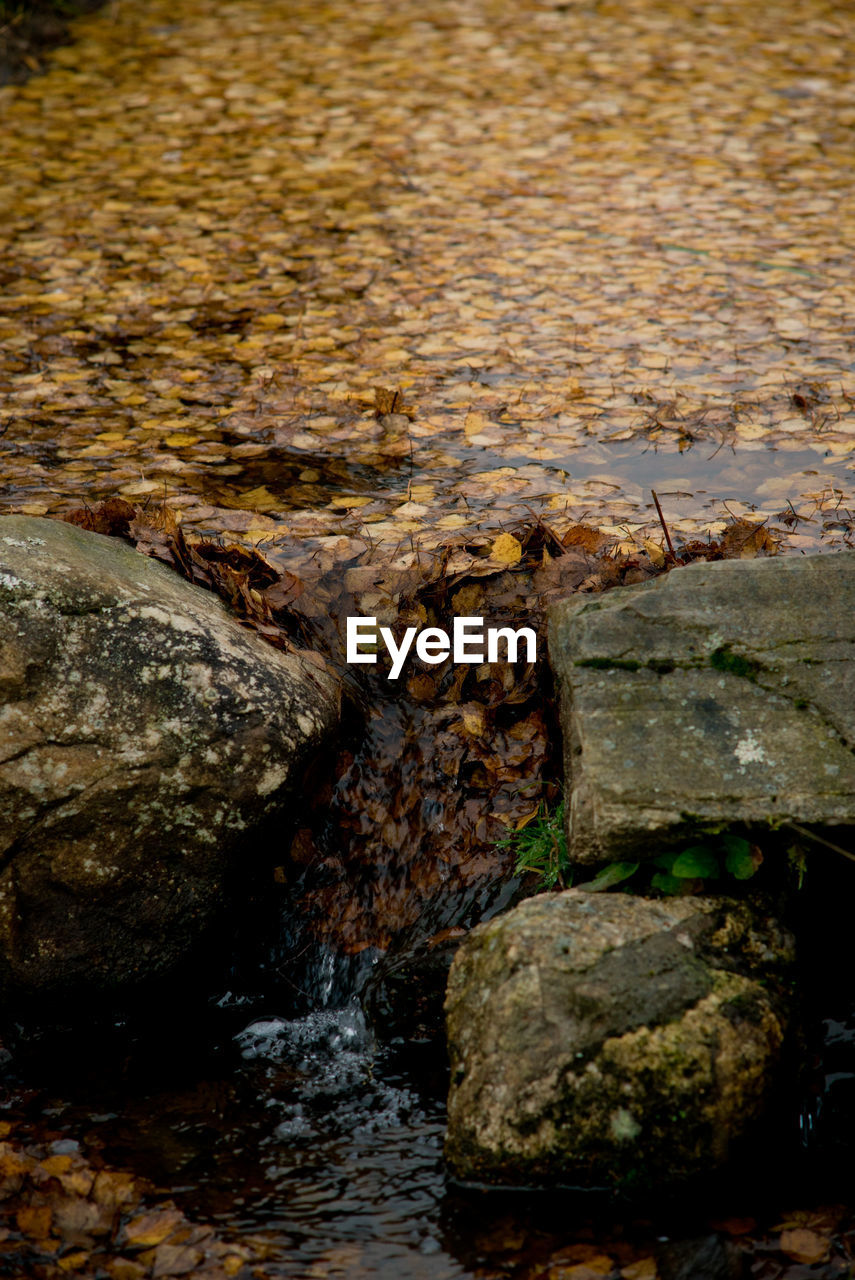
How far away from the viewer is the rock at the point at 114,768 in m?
2.86

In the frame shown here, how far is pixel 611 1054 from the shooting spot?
2.39 m

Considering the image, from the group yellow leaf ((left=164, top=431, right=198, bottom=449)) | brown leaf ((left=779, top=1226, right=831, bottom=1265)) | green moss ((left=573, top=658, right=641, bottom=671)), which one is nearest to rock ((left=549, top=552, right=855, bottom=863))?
green moss ((left=573, top=658, right=641, bottom=671))

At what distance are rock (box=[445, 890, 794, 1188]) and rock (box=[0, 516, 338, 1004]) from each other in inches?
34.6

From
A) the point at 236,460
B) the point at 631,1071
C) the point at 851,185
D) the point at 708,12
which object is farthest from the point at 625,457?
the point at 708,12

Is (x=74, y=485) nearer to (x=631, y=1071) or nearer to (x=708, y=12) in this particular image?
(x=631, y=1071)

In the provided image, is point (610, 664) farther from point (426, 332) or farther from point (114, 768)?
point (426, 332)

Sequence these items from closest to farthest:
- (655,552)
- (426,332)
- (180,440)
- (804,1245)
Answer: (804,1245) < (655,552) < (180,440) < (426,332)

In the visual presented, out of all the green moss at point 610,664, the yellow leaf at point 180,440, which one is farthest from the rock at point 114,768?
the yellow leaf at point 180,440

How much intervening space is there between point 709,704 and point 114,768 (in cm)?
155

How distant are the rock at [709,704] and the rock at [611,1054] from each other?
280 mm

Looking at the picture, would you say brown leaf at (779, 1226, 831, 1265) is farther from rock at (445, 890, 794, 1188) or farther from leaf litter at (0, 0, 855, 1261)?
rock at (445, 890, 794, 1188)

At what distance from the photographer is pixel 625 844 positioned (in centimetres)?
265

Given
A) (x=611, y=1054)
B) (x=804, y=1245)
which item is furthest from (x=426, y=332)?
(x=804, y=1245)

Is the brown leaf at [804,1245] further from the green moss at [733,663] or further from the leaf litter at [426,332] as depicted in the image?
the green moss at [733,663]
